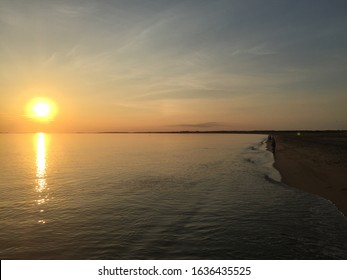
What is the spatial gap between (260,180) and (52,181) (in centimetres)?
1867

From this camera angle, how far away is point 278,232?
10.7 meters

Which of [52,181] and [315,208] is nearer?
[315,208]

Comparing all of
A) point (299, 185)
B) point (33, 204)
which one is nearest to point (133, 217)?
point (33, 204)

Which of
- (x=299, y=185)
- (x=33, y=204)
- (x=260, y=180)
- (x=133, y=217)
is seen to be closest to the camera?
(x=133, y=217)

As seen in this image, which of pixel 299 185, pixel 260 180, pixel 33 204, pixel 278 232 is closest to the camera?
pixel 278 232

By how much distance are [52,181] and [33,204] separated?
9.28m

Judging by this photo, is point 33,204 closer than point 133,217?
No

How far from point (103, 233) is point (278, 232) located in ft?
23.0

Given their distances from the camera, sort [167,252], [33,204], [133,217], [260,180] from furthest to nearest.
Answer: [260,180], [33,204], [133,217], [167,252]

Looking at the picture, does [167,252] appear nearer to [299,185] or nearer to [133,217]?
[133,217]

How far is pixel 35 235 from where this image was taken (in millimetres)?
10727
